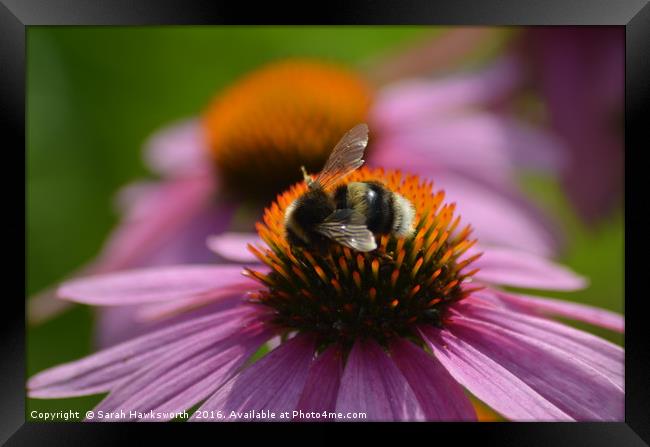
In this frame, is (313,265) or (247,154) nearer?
(313,265)

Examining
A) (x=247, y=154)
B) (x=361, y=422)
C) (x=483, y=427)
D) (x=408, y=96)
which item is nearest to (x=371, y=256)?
(x=361, y=422)

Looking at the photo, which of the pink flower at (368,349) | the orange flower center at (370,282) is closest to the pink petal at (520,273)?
the pink flower at (368,349)

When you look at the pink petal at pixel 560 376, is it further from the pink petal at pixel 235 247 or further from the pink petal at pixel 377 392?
the pink petal at pixel 235 247

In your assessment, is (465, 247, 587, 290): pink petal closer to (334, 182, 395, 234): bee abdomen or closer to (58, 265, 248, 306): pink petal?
(334, 182, 395, 234): bee abdomen

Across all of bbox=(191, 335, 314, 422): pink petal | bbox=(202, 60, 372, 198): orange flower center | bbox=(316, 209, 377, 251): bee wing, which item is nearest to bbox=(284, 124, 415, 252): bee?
bbox=(316, 209, 377, 251): bee wing

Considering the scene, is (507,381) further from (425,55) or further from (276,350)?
(425,55)

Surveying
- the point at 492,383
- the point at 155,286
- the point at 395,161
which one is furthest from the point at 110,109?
the point at 492,383
